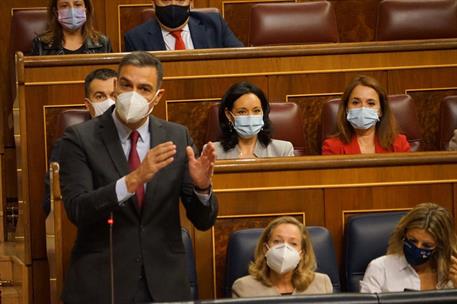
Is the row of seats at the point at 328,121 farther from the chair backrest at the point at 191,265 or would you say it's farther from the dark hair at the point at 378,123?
the chair backrest at the point at 191,265

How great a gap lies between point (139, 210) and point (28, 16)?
65.0 inches

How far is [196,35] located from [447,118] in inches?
27.0

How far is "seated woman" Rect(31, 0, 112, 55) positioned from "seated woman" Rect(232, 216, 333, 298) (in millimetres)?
971

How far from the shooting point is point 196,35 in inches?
112

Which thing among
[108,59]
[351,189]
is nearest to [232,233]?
[351,189]

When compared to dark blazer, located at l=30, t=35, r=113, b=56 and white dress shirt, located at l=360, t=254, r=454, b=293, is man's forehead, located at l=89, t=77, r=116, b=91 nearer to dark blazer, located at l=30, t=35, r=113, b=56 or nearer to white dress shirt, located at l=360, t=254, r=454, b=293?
dark blazer, located at l=30, t=35, r=113, b=56

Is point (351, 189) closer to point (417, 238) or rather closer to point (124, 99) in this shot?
point (417, 238)

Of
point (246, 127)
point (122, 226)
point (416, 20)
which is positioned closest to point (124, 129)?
point (122, 226)

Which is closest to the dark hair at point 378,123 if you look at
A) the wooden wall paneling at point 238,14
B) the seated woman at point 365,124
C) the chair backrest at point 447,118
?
the seated woman at point 365,124

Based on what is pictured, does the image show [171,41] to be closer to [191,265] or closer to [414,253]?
[191,265]

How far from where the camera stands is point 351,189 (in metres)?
2.19

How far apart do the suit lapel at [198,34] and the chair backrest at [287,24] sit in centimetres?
23

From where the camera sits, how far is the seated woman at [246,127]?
2.45 meters

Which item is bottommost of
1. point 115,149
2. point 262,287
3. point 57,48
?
point 262,287
